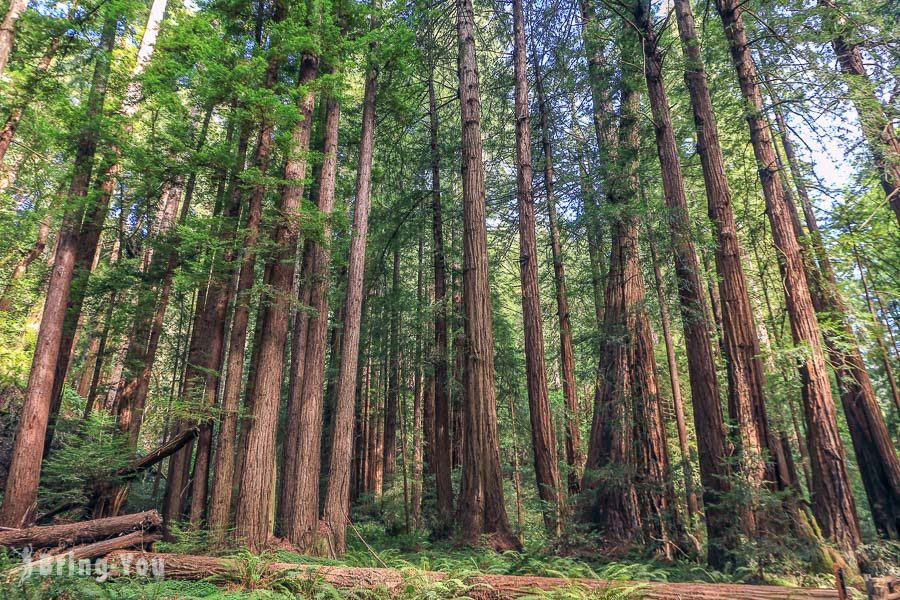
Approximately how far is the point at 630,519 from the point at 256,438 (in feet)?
23.4

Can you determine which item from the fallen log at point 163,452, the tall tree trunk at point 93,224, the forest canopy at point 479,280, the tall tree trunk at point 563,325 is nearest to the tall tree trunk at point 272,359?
the forest canopy at point 479,280

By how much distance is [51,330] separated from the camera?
25.8ft

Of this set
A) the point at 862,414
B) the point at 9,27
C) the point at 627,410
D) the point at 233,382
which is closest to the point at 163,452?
the point at 233,382

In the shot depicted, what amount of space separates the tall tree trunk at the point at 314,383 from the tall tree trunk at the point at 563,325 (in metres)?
5.51

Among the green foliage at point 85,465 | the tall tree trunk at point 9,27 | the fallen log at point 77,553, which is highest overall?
the tall tree trunk at point 9,27

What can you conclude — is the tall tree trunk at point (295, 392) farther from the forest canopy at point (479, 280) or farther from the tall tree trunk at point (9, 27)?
the tall tree trunk at point (9, 27)

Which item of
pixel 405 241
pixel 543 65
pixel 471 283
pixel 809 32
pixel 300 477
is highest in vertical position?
pixel 543 65

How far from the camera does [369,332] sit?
14031 mm

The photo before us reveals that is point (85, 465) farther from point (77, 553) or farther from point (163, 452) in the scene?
point (77, 553)

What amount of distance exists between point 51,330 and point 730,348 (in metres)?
12.0

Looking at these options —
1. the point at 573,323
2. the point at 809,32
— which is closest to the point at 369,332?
the point at 573,323

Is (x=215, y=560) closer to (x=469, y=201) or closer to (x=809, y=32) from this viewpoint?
(x=469, y=201)

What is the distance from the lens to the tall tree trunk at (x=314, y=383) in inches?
296

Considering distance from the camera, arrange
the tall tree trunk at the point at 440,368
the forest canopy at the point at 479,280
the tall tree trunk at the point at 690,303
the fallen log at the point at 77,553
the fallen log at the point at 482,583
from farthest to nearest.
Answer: the tall tree trunk at the point at 440,368 < the forest canopy at the point at 479,280 < the tall tree trunk at the point at 690,303 < the fallen log at the point at 77,553 < the fallen log at the point at 482,583
